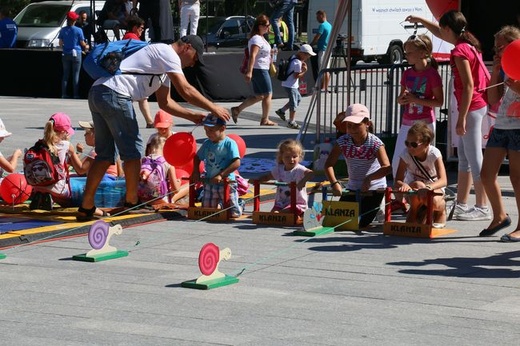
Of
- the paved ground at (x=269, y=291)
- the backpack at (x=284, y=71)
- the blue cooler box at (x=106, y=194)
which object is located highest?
the backpack at (x=284, y=71)

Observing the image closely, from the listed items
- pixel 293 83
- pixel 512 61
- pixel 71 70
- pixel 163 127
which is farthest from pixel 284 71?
pixel 512 61

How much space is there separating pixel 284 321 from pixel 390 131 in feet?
26.7

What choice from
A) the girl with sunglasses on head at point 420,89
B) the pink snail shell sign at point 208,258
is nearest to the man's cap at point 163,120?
the girl with sunglasses on head at point 420,89

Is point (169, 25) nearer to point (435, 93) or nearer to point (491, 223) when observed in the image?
point (435, 93)

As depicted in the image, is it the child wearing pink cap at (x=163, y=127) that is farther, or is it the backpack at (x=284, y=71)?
the backpack at (x=284, y=71)

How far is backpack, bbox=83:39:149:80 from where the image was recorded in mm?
10305

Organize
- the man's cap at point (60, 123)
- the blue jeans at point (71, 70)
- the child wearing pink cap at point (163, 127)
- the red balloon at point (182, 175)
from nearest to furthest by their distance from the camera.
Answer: the man's cap at point (60, 123), the child wearing pink cap at point (163, 127), the red balloon at point (182, 175), the blue jeans at point (71, 70)

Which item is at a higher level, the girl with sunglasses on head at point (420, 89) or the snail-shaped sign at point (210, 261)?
the girl with sunglasses on head at point (420, 89)

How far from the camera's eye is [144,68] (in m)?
10.4

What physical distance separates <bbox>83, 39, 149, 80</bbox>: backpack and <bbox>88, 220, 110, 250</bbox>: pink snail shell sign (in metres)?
2.06

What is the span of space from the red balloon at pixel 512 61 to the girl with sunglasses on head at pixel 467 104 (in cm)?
142

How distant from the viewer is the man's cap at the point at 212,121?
10.6 meters

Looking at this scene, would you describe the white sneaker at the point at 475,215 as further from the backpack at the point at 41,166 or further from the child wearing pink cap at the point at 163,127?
the backpack at the point at 41,166

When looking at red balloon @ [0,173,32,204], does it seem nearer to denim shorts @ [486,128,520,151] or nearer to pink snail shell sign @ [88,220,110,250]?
Answer: pink snail shell sign @ [88,220,110,250]
